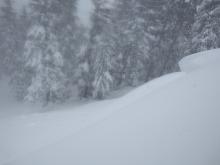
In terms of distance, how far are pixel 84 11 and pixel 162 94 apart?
126 ft

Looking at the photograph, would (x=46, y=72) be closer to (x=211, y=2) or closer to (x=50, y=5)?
(x=50, y=5)

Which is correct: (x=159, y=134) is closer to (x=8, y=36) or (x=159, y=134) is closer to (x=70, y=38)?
(x=70, y=38)

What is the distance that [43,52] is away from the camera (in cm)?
1811

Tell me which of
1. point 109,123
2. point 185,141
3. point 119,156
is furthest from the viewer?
point 109,123

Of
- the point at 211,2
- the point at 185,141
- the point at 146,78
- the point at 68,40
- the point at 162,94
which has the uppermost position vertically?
the point at 211,2

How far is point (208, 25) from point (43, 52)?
14498mm

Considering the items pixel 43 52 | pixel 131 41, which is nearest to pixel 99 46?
pixel 131 41

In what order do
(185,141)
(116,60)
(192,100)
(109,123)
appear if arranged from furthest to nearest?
(116,60) < (109,123) < (192,100) < (185,141)

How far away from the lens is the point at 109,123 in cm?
591

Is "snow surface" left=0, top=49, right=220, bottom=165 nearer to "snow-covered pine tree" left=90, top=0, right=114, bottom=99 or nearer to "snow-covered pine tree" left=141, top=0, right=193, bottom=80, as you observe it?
"snow-covered pine tree" left=90, top=0, right=114, bottom=99

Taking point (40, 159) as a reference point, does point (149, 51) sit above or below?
above

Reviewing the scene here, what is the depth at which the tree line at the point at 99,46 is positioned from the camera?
59.2 ft

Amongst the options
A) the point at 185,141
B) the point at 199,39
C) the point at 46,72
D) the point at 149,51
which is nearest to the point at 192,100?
the point at 185,141

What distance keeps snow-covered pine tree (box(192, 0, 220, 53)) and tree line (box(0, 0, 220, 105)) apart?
1.36ft
